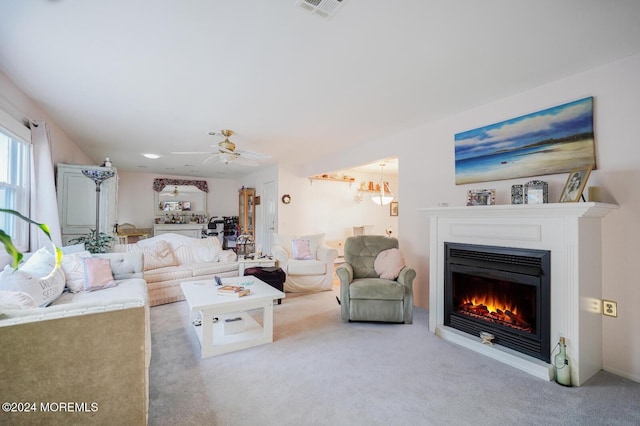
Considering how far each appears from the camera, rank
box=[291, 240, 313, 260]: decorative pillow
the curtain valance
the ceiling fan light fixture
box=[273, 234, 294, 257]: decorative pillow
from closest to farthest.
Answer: the ceiling fan light fixture → box=[291, 240, 313, 260]: decorative pillow → box=[273, 234, 294, 257]: decorative pillow → the curtain valance

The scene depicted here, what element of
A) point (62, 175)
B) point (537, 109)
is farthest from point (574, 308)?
point (62, 175)

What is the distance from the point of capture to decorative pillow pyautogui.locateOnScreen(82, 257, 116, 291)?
9.70ft

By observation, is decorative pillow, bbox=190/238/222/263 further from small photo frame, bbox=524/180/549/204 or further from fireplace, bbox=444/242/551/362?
small photo frame, bbox=524/180/549/204

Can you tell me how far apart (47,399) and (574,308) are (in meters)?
3.12

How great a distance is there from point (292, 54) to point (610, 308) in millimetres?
3146

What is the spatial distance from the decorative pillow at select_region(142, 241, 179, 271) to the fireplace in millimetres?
3877

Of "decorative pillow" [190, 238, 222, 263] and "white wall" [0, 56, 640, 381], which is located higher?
"white wall" [0, 56, 640, 381]

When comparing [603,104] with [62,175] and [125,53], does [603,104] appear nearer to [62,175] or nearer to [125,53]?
[125,53]

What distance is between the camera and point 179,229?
8.20 m

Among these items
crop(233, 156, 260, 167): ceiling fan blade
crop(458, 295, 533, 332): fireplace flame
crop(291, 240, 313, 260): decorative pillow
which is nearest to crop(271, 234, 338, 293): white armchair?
crop(291, 240, 313, 260): decorative pillow

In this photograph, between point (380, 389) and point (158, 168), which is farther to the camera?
point (158, 168)

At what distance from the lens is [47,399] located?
3.72ft

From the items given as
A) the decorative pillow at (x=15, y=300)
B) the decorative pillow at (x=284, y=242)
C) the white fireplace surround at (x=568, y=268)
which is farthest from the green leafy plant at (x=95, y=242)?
the white fireplace surround at (x=568, y=268)

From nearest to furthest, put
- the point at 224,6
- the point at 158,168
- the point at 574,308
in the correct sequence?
the point at 224,6
the point at 574,308
the point at 158,168
